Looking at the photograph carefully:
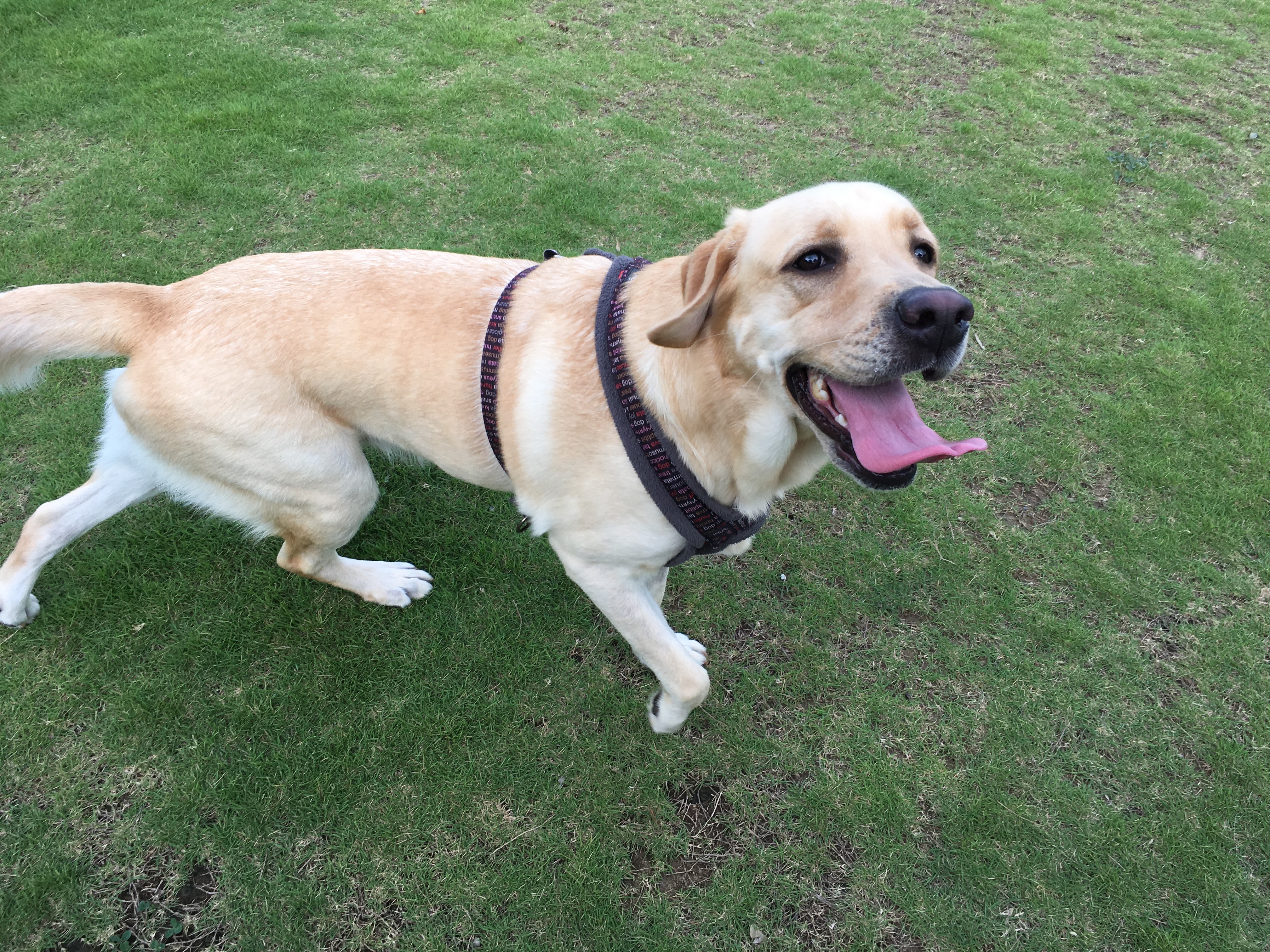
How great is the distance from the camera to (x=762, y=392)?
1.90m

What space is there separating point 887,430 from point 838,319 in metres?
0.34

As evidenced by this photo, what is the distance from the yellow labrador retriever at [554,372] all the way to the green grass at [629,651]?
0.58 m

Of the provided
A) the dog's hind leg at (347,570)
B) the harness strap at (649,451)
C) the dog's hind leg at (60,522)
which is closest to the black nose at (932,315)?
the harness strap at (649,451)

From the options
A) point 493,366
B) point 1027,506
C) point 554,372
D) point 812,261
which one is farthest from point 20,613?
point 1027,506

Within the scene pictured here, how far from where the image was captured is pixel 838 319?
5.63 feet

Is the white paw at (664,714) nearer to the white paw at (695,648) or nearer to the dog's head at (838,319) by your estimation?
the white paw at (695,648)

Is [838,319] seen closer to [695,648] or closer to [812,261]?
[812,261]

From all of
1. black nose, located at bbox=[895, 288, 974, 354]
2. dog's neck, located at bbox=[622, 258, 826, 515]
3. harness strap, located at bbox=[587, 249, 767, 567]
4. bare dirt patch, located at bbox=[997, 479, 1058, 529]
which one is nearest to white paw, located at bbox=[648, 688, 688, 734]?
harness strap, located at bbox=[587, 249, 767, 567]

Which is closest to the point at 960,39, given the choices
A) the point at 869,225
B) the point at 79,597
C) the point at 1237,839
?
the point at 869,225

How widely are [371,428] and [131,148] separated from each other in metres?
4.41

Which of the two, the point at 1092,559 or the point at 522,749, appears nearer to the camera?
the point at 522,749

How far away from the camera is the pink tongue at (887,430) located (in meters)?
1.70

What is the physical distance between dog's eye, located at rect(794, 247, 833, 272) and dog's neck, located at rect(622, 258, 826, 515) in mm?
267

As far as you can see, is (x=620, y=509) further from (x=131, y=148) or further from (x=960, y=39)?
(x=960, y=39)
